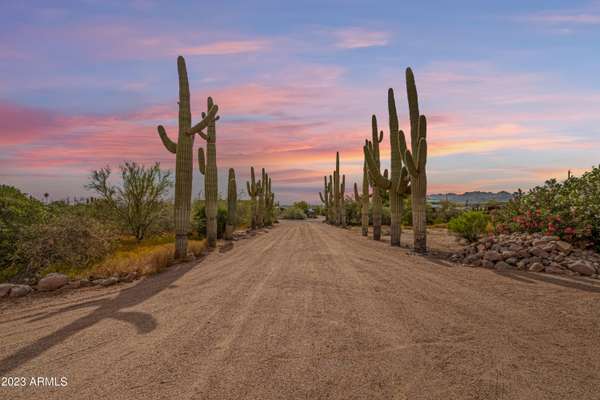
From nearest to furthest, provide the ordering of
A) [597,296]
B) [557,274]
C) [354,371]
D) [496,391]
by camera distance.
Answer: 1. [496,391]
2. [354,371]
3. [597,296]
4. [557,274]

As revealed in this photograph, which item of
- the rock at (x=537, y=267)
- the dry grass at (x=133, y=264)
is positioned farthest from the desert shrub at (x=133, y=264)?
the rock at (x=537, y=267)

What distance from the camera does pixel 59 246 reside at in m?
11.0

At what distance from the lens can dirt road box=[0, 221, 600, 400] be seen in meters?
3.65

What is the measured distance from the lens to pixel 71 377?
3918 millimetres

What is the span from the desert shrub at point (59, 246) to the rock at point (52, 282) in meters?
1.93

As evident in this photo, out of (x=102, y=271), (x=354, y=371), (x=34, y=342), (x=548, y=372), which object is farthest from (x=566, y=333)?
(x=102, y=271)

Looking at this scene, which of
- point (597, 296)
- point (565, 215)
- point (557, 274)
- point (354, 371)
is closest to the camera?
point (354, 371)

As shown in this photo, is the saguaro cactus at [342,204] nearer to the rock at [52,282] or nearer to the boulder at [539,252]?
the boulder at [539,252]

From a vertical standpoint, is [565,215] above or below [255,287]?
above

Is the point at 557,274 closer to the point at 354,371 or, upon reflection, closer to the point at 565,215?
the point at 565,215

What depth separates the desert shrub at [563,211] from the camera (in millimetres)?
11539

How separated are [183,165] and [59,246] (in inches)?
172

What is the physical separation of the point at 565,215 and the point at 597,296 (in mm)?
6251

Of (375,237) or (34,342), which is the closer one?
(34,342)
